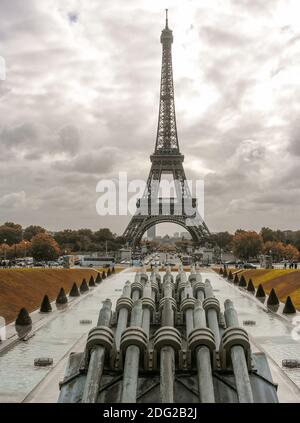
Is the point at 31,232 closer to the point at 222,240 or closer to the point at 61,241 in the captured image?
the point at 61,241

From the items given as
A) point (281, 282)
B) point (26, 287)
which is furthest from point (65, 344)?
point (281, 282)

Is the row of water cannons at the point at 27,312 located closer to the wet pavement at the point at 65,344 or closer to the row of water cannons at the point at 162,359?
the wet pavement at the point at 65,344

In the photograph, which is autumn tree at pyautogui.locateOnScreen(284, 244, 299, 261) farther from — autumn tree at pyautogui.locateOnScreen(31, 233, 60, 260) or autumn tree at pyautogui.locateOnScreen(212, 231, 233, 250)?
autumn tree at pyautogui.locateOnScreen(31, 233, 60, 260)

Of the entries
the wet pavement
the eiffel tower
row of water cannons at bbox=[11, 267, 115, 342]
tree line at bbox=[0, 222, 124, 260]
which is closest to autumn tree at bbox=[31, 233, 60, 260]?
tree line at bbox=[0, 222, 124, 260]

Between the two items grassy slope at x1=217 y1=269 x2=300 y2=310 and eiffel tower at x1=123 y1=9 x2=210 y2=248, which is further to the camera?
eiffel tower at x1=123 y1=9 x2=210 y2=248

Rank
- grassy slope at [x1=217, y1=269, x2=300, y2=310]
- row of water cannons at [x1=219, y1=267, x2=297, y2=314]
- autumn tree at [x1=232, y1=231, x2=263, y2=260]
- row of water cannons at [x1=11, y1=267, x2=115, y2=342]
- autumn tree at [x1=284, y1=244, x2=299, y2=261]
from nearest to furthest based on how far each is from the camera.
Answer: row of water cannons at [x1=11, y1=267, x2=115, y2=342]
row of water cannons at [x1=219, y1=267, x2=297, y2=314]
grassy slope at [x1=217, y1=269, x2=300, y2=310]
autumn tree at [x1=232, y1=231, x2=263, y2=260]
autumn tree at [x1=284, y1=244, x2=299, y2=261]

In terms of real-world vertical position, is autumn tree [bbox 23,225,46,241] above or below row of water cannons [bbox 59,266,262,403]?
above
